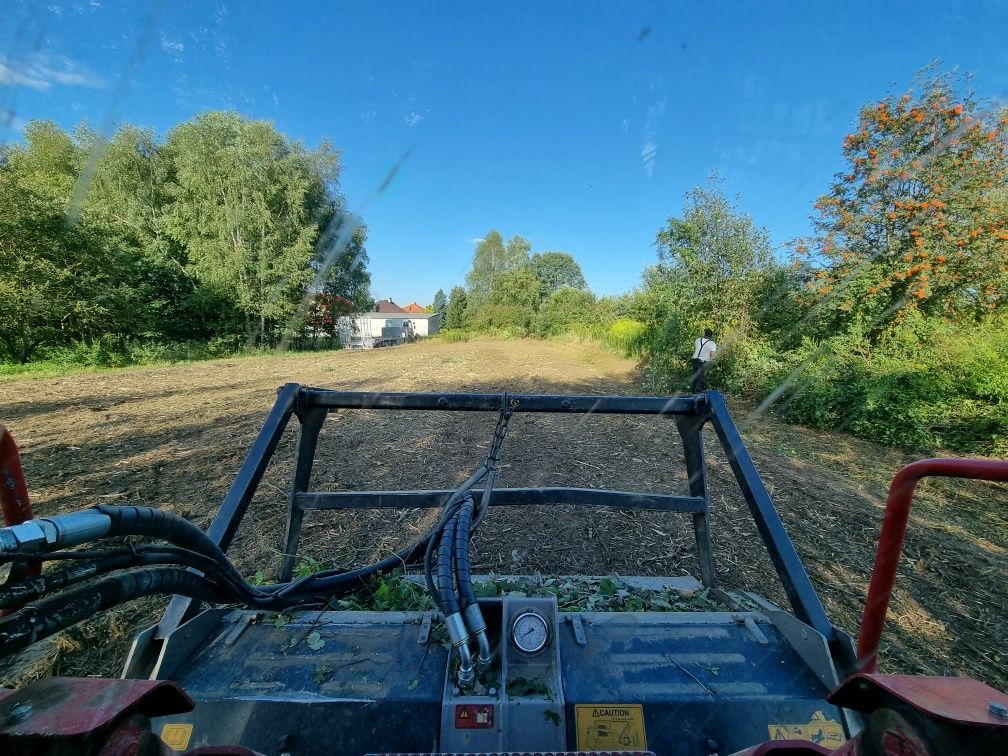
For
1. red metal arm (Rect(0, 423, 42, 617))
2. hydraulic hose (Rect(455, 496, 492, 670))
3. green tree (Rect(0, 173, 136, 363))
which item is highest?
green tree (Rect(0, 173, 136, 363))

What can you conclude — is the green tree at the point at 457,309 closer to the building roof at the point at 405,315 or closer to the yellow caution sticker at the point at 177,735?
the building roof at the point at 405,315

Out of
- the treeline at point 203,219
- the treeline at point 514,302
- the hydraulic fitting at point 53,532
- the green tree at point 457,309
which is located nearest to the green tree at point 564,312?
the treeline at point 514,302

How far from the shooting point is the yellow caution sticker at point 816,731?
4.85ft

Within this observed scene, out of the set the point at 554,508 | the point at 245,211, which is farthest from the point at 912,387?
the point at 245,211

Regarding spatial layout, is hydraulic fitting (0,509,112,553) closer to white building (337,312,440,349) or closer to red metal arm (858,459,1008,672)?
red metal arm (858,459,1008,672)

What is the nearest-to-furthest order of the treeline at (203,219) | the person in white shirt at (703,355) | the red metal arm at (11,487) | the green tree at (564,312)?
the red metal arm at (11,487) → the person in white shirt at (703,355) → the treeline at (203,219) → the green tree at (564,312)

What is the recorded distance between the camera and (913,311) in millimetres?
10016

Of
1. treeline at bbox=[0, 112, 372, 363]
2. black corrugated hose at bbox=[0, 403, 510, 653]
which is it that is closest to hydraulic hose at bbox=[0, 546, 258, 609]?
black corrugated hose at bbox=[0, 403, 510, 653]

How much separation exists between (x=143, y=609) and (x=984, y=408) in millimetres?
11081

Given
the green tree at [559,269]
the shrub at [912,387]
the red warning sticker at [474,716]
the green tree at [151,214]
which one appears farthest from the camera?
the green tree at [559,269]

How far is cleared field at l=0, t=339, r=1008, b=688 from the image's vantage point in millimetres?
3420

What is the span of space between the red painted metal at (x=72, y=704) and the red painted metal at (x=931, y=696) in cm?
154

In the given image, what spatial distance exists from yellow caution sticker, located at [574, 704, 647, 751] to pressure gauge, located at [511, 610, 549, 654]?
0.74 ft

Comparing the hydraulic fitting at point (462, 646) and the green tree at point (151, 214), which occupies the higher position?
the green tree at point (151, 214)
